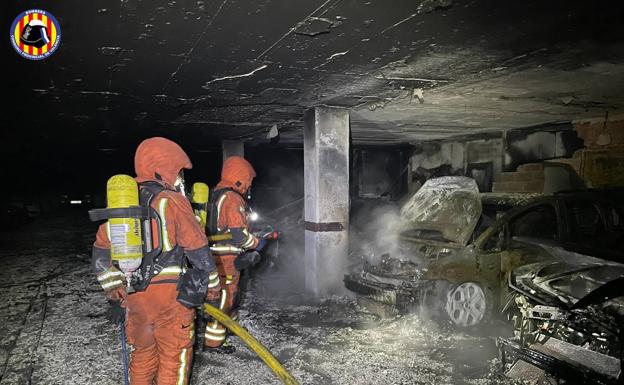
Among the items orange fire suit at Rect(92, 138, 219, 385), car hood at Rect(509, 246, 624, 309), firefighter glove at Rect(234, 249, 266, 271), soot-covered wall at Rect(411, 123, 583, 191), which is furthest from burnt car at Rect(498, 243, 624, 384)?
soot-covered wall at Rect(411, 123, 583, 191)

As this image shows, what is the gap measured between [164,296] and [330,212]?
12.1 feet

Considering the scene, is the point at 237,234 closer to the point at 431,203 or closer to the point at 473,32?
the point at 473,32

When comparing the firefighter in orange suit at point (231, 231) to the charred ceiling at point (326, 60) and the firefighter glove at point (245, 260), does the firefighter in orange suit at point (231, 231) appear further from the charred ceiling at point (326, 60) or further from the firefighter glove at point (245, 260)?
the charred ceiling at point (326, 60)

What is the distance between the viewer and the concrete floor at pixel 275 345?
12.0 feet

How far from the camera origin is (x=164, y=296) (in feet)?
9.13

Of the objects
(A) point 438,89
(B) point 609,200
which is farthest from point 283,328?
(B) point 609,200

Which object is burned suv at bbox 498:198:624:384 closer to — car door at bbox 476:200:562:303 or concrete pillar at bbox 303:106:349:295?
car door at bbox 476:200:562:303

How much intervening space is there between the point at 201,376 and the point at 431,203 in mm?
4548

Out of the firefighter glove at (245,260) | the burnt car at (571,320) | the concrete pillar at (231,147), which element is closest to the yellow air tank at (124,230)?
the firefighter glove at (245,260)

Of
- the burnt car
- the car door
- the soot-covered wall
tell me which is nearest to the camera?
the burnt car

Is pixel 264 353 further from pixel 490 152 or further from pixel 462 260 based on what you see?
pixel 490 152

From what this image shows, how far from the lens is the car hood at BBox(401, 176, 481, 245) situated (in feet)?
18.5

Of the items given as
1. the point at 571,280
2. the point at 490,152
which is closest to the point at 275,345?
the point at 571,280

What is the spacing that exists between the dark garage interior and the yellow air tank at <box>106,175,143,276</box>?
1 centimetres
